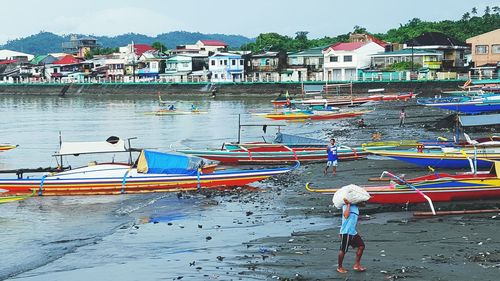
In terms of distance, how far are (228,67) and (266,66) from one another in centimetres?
621

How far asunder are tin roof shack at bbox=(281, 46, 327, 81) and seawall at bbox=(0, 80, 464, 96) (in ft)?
21.1

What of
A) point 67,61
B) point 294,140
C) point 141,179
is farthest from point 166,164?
point 67,61

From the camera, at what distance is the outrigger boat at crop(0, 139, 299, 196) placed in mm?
23578

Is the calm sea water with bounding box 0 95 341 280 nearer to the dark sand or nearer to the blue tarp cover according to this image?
the dark sand

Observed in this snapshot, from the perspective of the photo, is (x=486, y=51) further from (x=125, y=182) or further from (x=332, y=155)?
(x=125, y=182)

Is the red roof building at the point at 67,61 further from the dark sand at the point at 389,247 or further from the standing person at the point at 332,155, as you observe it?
the dark sand at the point at 389,247

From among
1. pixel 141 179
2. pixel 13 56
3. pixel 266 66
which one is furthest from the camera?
pixel 13 56

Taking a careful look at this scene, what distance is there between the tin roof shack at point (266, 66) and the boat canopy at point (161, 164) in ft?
251

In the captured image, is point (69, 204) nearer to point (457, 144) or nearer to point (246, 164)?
point (246, 164)

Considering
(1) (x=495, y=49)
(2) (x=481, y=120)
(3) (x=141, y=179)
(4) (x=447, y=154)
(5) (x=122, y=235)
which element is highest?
(1) (x=495, y=49)

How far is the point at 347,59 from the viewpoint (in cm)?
9519

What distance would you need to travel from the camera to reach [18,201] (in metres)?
23.5

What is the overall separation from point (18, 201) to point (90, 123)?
3634 cm

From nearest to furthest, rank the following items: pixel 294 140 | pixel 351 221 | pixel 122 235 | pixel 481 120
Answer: pixel 351 221
pixel 122 235
pixel 294 140
pixel 481 120
